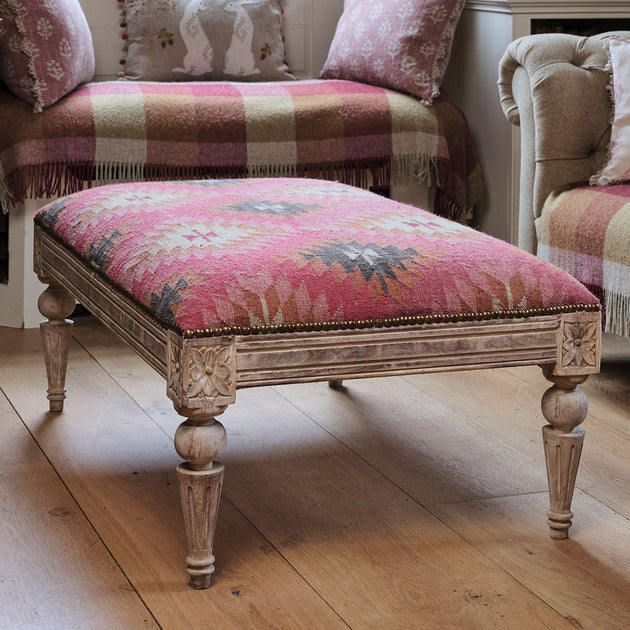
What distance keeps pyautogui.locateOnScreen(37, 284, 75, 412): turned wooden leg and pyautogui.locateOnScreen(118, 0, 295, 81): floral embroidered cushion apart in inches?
47.4

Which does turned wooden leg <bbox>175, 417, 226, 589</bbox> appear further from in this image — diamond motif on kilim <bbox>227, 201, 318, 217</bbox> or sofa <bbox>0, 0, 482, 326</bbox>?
sofa <bbox>0, 0, 482, 326</bbox>

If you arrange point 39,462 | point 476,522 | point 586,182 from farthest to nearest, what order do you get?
point 586,182
point 39,462
point 476,522

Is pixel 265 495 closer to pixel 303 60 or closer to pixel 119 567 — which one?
pixel 119 567

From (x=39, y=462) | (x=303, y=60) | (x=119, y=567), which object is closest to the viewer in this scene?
(x=119, y=567)

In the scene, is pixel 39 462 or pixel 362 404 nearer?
pixel 39 462

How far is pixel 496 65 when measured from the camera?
9.43 feet

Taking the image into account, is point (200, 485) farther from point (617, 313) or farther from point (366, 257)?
point (617, 313)

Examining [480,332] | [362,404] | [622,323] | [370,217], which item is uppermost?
[370,217]

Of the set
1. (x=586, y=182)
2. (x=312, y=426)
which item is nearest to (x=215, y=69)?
(x=586, y=182)

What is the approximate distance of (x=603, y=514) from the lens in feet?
5.08

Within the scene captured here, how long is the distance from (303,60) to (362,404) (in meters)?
1.50

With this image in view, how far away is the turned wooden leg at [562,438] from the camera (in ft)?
4.64

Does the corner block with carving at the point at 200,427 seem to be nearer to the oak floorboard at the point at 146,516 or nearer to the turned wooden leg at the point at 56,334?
the oak floorboard at the point at 146,516

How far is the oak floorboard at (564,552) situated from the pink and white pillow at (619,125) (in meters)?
Result: 0.82
